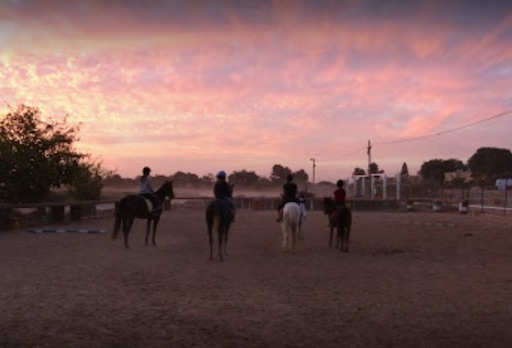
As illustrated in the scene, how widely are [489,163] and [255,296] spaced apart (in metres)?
112

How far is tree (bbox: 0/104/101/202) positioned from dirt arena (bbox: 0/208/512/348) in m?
11.0

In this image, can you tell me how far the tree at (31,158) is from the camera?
25.2 meters

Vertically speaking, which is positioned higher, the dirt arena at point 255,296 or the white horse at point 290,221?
the white horse at point 290,221

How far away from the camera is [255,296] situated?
8391 mm

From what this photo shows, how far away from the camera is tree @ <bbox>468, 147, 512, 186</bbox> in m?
106

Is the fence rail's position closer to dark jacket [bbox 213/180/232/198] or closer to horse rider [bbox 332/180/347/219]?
dark jacket [bbox 213/180/232/198]

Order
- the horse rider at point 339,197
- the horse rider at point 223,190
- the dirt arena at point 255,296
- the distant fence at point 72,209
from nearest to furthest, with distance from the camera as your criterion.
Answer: the dirt arena at point 255,296 < the horse rider at point 223,190 < the horse rider at point 339,197 < the distant fence at point 72,209

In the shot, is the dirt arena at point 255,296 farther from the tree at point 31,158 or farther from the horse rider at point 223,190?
the tree at point 31,158

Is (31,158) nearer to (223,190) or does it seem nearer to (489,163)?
(223,190)

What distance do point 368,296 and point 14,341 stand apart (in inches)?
222

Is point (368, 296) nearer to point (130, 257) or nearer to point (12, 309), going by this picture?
point (12, 309)

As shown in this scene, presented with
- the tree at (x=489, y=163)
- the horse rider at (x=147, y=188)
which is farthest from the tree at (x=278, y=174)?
the horse rider at (x=147, y=188)

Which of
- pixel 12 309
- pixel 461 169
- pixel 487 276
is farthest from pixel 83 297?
pixel 461 169

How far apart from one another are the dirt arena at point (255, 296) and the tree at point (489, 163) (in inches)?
3968
